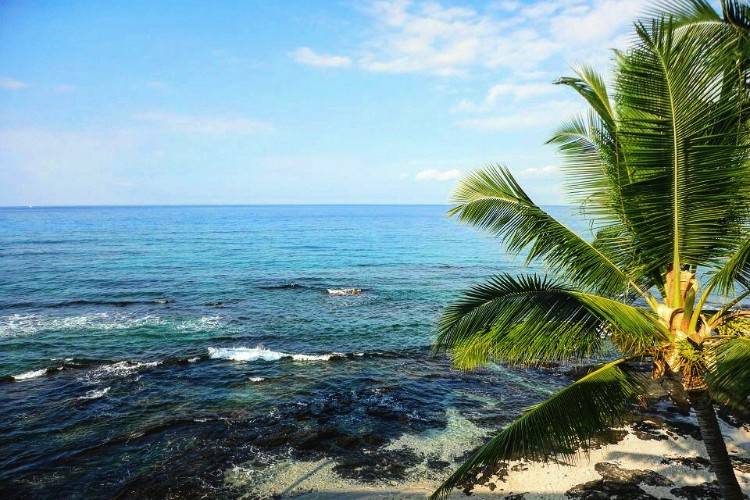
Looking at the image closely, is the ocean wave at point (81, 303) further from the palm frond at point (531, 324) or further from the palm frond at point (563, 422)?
the palm frond at point (563, 422)

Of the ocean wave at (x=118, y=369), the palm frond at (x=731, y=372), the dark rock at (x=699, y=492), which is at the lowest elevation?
the ocean wave at (x=118, y=369)

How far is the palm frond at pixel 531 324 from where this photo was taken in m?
6.00

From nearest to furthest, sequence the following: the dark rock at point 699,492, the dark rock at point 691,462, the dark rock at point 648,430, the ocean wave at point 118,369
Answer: the dark rock at point 699,492, the dark rock at point 691,462, the dark rock at point 648,430, the ocean wave at point 118,369

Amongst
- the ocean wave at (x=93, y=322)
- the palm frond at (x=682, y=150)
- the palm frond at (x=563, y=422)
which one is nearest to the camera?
the palm frond at (x=682, y=150)

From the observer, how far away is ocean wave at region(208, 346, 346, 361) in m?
21.0

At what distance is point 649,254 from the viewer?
5602mm

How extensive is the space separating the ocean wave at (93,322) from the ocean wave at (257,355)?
4.35 metres

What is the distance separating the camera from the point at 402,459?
1285 cm

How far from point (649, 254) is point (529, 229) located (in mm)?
1723

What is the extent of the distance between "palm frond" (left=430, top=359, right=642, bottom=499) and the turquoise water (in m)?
2.05

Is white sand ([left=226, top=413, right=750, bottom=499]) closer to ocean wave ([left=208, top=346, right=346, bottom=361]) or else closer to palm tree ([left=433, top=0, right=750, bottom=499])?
palm tree ([left=433, top=0, right=750, bottom=499])

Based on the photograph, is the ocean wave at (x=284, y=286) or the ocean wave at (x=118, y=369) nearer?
the ocean wave at (x=118, y=369)

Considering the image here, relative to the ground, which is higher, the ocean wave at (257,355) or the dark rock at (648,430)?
the dark rock at (648,430)

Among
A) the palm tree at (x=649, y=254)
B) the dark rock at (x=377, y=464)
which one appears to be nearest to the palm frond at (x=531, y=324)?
the palm tree at (x=649, y=254)
